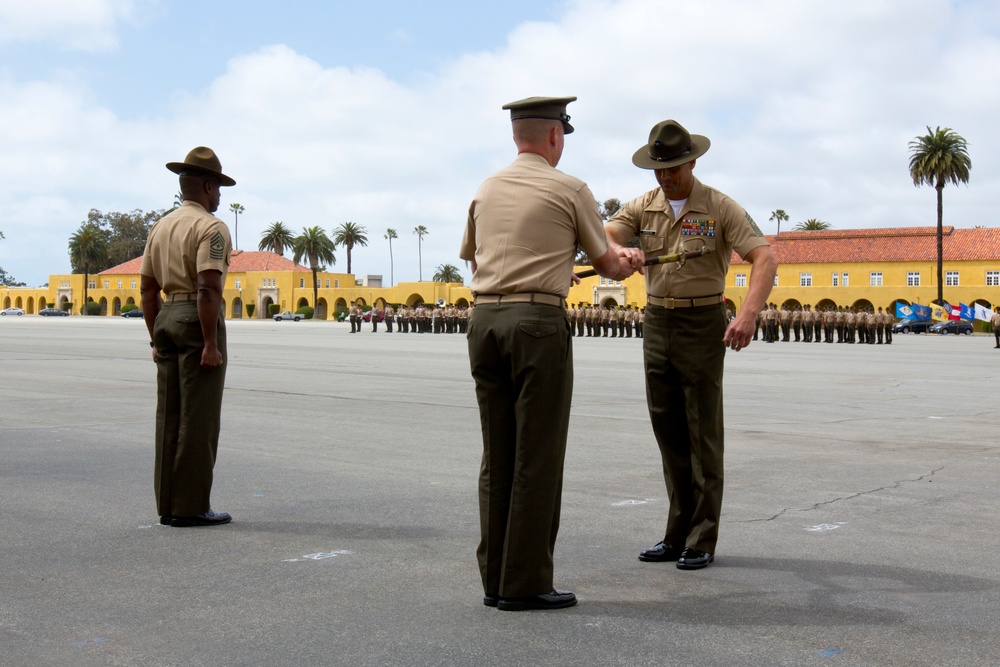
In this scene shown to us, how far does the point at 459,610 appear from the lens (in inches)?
169

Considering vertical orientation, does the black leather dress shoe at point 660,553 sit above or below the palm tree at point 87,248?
below

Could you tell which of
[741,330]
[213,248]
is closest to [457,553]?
[741,330]

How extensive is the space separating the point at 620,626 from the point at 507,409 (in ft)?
3.26

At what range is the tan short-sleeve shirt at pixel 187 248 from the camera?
19.8 ft

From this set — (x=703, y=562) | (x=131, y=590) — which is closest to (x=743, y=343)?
(x=703, y=562)

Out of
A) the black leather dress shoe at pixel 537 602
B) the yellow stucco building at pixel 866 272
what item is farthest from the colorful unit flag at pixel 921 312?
the black leather dress shoe at pixel 537 602

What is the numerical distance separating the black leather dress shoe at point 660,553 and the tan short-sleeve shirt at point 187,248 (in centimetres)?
284

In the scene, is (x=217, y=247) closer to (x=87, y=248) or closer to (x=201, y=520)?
(x=201, y=520)

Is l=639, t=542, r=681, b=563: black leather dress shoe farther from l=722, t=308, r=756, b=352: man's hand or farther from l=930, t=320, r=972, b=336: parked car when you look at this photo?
l=930, t=320, r=972, b=336: parked car

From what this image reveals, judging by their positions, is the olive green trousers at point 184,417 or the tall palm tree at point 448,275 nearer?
the olive green trousers at point 184,417

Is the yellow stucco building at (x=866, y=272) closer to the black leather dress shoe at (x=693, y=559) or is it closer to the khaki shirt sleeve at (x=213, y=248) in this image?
the khaki shirt sleeve at (x=213, y=248)

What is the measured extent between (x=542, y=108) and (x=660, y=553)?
219 cm

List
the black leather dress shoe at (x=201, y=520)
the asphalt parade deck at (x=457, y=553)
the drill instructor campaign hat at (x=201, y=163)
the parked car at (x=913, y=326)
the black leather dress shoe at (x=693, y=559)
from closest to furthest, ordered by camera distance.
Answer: the asphalt parade deck at (x=457, y=553)
the black leather dress shoe at (x=693, y=559)
the black leather dress shoe at (x=201, y=520)
the drill instructor campaign hat at (x=201, y=163)
the parked car at (x=913, y=326)

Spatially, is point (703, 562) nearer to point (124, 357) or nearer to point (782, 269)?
point (124, 357)
